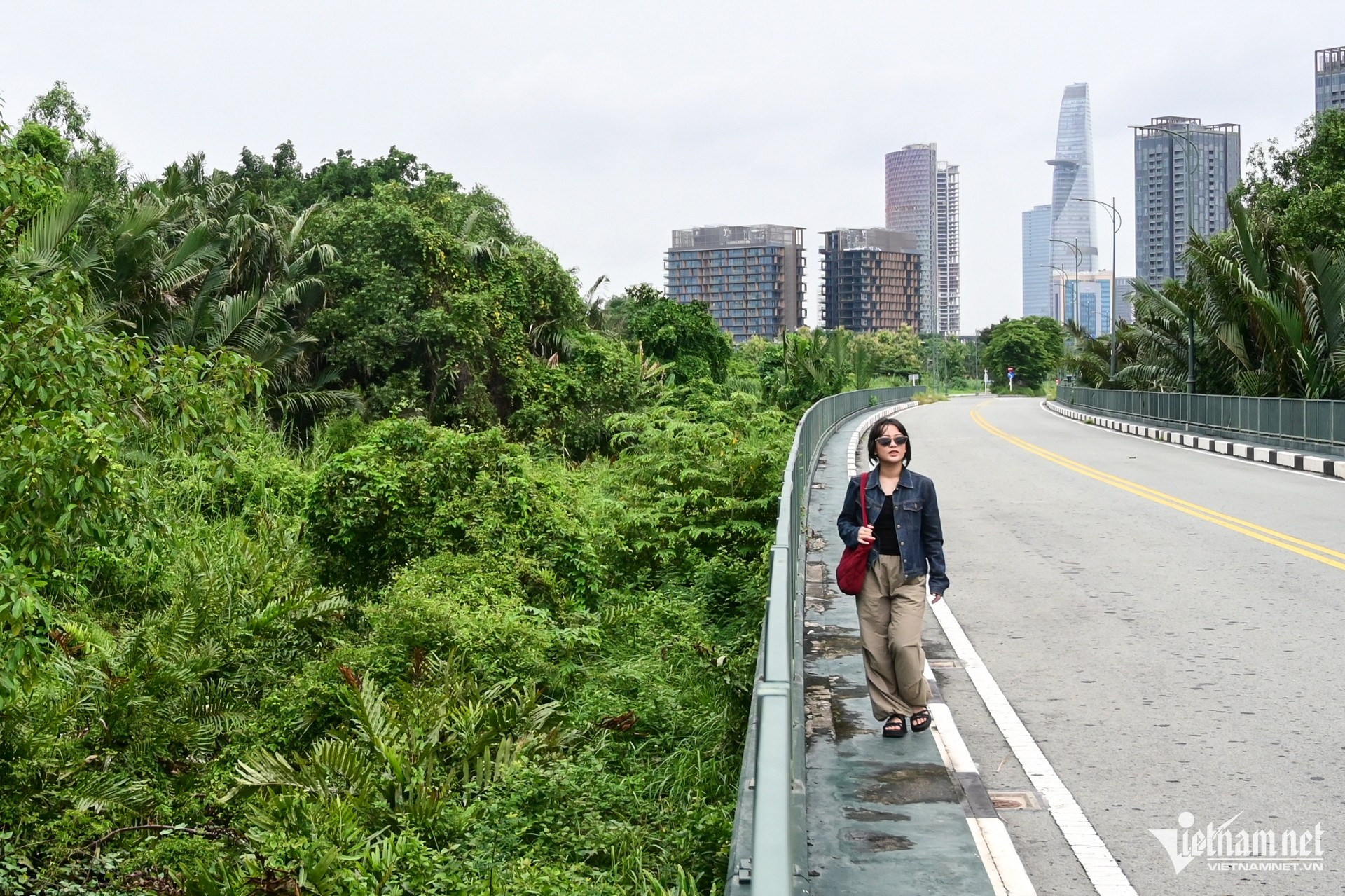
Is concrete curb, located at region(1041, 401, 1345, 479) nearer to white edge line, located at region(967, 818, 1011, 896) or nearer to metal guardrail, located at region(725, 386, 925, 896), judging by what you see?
metal guardrail, located at region(725, 386, 925, 896)

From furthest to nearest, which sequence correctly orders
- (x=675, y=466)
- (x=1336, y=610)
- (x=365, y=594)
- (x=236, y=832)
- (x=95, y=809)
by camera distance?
(x=675, y=466)
(x=365, y=594)
(x=1336, y=610)
(x=95, y=809)
(x=236, y=832)

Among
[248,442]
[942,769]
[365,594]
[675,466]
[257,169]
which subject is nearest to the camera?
[942,769]

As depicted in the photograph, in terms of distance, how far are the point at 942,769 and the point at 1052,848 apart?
0.70 m

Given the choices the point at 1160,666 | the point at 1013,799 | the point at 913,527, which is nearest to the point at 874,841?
the point at 1013,799

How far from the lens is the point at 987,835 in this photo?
532 cm

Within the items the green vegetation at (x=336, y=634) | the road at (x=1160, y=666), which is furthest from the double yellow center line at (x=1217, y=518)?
the green vegetation at (x=336, y=634)

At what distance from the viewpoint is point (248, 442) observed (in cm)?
2373

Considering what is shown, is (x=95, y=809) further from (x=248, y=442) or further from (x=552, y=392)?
(x=552, y=392)

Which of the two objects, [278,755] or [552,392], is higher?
[552,392]

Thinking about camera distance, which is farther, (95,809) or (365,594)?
(365,594)

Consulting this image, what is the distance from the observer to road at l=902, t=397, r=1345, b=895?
5.45m

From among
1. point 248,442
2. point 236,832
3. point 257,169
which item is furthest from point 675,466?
point 257,169

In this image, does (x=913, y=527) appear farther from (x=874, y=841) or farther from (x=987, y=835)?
(x=874, y=841)

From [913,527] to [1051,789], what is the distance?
54.5 inches
